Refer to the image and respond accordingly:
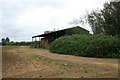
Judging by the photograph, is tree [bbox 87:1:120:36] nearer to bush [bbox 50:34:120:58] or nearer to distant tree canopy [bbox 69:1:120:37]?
distant tree canopy [bbox 69:1:120:37]

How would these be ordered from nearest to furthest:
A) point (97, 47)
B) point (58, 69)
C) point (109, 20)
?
point (58, 69) → point (97, 47) → point (109, 20)

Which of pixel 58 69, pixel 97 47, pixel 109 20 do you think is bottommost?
pixel 58 69

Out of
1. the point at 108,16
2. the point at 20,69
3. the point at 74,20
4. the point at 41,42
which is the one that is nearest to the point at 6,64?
the point at 20,69

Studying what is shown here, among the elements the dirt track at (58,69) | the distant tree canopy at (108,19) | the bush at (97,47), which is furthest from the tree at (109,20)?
the dirt track at (58,69)

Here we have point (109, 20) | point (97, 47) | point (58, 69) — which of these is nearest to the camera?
point (58, 69)

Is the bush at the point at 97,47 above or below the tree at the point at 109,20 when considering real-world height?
below

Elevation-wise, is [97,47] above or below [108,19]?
below

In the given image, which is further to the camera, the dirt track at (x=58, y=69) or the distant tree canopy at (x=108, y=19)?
the distant tree canopy at (x=108, y=19)

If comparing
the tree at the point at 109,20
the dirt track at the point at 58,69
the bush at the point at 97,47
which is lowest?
the dirt track at the point at 58,69

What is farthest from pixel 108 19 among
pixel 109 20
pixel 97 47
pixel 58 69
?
pixel 58 69

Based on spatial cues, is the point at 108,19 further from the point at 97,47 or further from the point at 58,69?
the point at 58,69

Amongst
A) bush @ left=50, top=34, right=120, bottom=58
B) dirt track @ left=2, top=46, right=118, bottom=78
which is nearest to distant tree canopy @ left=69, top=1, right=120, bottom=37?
bush @ left=50, top=34, right=120, bottom=58

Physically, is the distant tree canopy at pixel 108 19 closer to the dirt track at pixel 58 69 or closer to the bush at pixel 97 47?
the bush at pixel 97 47

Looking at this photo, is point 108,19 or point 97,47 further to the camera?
point 108,19
